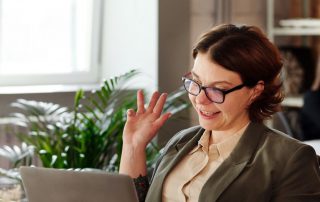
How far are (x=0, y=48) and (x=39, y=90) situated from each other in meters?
0.37

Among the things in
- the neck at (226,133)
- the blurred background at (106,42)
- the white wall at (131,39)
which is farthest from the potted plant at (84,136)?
the neck at (226,133)

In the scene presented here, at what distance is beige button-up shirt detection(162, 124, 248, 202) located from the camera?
2.34m

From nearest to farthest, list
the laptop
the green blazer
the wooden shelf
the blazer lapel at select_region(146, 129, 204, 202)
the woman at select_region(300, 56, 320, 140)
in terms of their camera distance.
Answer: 1. the laptop
2. the green blazer
3. the blazer lapel at select_region(146, 129, 204, 202)
4. the woman at select_region(300, 56, 320, 140)
5. the wooden shelf

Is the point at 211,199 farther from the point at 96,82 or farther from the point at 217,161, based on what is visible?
the point at 96,82

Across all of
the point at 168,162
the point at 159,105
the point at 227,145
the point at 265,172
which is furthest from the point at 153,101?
the point at 265,172

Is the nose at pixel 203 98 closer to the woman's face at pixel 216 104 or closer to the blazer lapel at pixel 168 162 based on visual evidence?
the woman's face at pixel 216 104

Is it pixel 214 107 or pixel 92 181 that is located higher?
pixel 214 107

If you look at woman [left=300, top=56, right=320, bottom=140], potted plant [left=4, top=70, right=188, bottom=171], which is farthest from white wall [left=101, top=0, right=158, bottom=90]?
woman [left=300, top=56, right=320, bottom=140]

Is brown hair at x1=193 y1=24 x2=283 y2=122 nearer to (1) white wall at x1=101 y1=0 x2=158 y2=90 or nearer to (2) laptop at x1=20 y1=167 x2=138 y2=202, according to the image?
(2) laptop at x1=20 y1=167 x2=138 y2=202

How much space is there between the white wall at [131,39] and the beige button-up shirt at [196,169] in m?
2.01

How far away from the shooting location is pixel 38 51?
15.1ft

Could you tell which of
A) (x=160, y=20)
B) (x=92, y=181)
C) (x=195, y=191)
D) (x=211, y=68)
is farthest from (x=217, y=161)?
(x=160, y=20)

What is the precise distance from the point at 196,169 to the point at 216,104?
22 cm

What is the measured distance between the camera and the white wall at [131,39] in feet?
14.5
